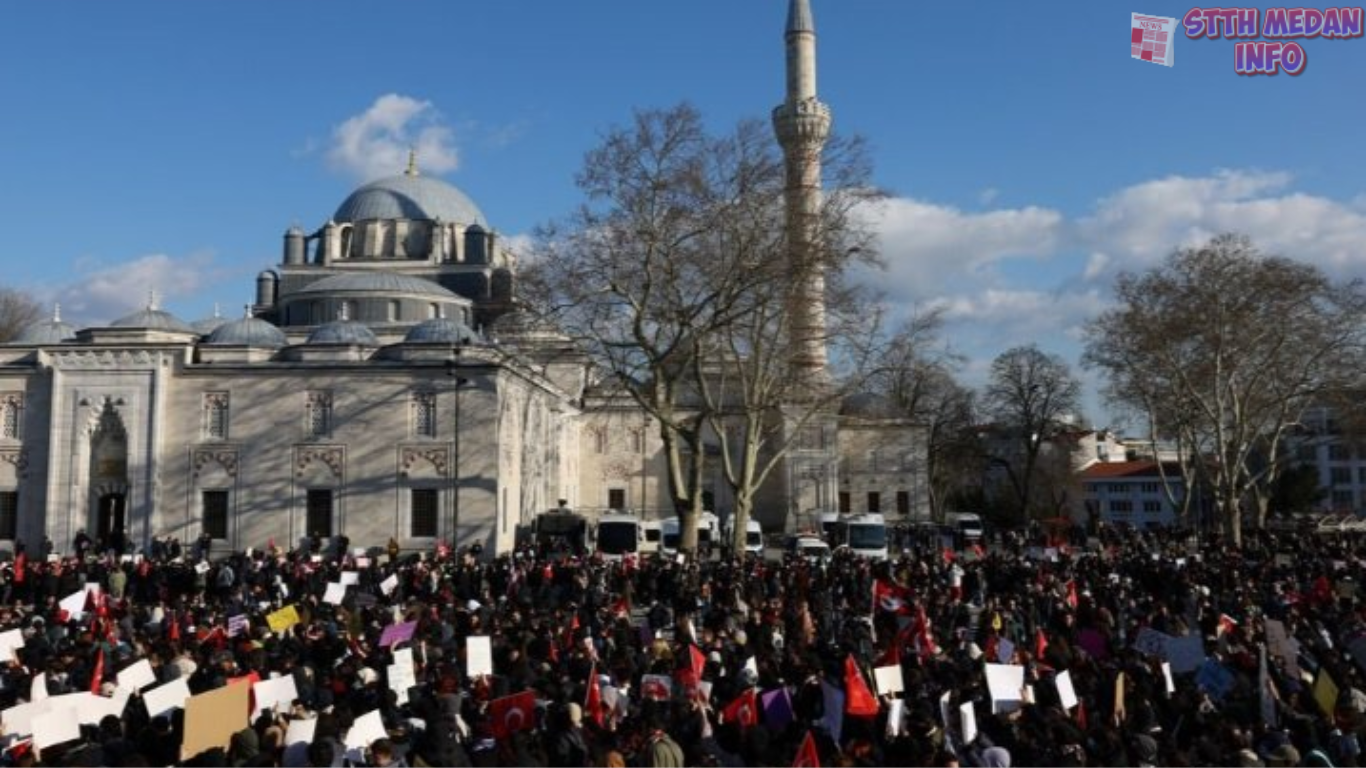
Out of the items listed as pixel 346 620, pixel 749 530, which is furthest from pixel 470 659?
pixel 749 530

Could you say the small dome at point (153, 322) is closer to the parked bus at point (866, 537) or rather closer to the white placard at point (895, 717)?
the parked bus at point (866, 537)

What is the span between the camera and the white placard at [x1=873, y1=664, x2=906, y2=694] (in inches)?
421

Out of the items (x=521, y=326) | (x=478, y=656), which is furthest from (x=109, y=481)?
(x=478, y=656)

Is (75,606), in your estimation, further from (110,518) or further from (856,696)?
(110,518)

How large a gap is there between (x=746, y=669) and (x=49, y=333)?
36164 mm

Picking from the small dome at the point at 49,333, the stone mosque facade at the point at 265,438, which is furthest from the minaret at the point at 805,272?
the small dome at the point at 49,333

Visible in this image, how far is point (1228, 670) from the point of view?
1094cm

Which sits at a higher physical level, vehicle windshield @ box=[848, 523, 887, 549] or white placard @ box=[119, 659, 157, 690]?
vehicle windshield @ box=[848, 523, 887, 549]

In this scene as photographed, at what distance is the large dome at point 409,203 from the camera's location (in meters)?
55.2

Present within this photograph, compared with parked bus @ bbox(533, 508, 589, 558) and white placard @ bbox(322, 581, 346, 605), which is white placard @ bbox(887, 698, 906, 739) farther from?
parked bus @ bbox(533, 508, 589, 558)

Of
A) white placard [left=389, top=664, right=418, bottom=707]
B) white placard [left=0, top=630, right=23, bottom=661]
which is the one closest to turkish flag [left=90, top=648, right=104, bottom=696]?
white placard [left=0, top=630, right=23, bottom=661]

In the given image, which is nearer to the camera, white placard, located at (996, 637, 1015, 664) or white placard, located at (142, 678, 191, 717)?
white placard, located at (142, 678, 191, 717)

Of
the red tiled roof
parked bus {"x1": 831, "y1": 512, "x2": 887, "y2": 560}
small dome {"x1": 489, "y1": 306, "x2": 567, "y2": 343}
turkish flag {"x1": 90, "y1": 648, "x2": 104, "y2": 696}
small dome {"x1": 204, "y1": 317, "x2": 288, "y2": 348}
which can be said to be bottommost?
turkish flag {"x1": 90, "y1": 648, "x2": 104, "y2": 696}

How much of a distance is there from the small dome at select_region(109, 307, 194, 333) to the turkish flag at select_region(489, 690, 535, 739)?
104 feet
